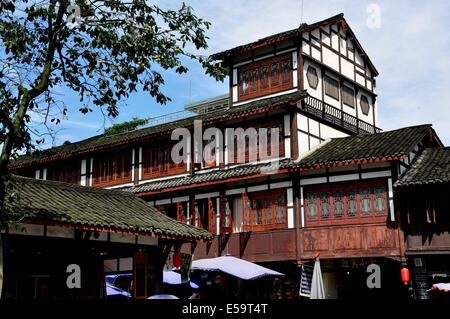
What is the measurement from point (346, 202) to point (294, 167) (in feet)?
7.34

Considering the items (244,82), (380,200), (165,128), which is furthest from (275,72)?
(380,200)

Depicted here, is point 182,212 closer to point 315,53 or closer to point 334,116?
point 334,116

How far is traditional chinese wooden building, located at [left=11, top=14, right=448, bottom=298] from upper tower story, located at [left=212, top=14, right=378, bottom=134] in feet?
0.17

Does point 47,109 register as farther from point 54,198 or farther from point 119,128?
point 119,128

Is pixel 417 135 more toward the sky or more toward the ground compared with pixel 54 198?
more toward the sky

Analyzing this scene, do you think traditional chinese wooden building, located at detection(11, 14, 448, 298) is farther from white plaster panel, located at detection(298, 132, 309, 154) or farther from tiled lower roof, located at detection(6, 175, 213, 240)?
tiled lower roof, located at detection(6, 175, 213, 240)

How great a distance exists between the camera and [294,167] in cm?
2322

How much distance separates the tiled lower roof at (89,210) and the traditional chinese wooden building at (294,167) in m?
7.53

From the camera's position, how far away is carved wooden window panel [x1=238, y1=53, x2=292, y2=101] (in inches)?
1065

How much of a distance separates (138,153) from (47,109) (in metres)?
18.0

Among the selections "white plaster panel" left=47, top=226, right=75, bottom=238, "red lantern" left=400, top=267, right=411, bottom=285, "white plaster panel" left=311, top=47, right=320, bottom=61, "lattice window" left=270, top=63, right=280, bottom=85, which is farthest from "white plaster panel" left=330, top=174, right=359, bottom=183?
"white plaster panel" left=47, top=226, right=75, bottom=238
